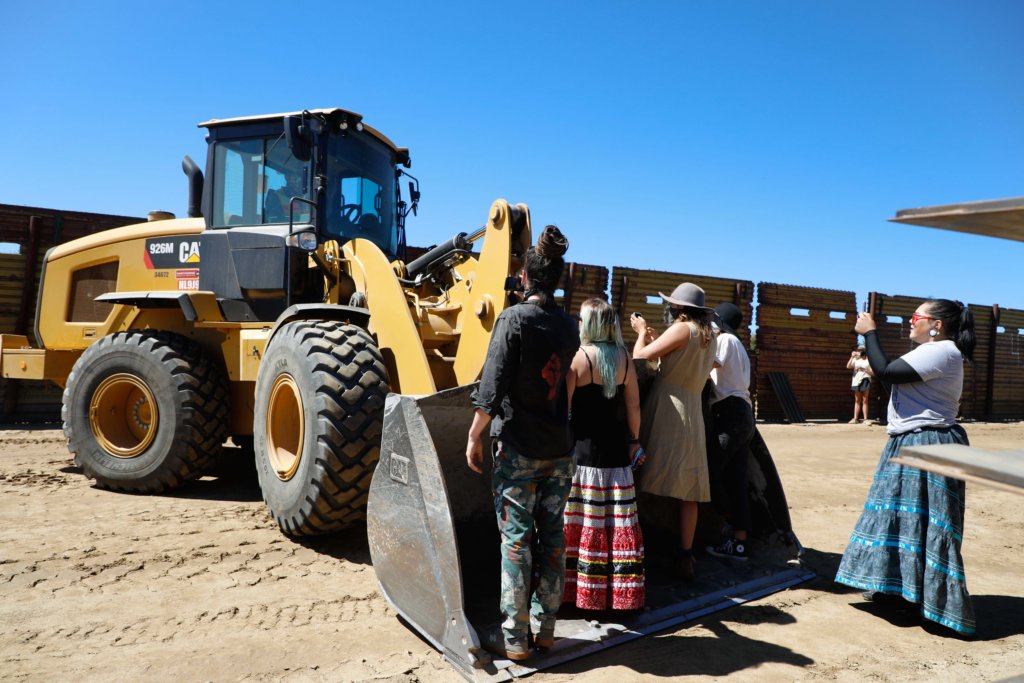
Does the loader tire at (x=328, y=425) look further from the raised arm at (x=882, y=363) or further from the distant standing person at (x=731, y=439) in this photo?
the raised arm at (x=882, y=363)

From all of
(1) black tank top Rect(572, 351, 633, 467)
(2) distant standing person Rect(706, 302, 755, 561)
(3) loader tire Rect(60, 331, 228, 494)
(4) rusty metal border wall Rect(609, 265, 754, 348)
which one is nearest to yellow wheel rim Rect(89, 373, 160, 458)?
(3) loader tire Rect(60, 331, 228, 494)

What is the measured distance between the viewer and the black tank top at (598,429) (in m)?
3.57

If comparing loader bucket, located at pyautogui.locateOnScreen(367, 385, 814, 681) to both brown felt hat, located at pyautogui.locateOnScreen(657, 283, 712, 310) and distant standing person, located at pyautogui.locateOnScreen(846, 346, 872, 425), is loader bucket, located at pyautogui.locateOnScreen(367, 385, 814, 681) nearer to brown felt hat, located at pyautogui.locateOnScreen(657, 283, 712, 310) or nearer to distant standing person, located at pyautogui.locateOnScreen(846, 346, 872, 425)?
brown felt hat, located at pyautogui.locateOnScreen(657, 283, 712, 310)

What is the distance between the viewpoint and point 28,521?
4.98 meters

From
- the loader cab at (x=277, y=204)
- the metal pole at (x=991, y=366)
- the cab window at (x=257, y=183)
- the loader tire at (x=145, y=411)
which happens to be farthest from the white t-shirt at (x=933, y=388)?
the metal pole at (x=991, y=366)

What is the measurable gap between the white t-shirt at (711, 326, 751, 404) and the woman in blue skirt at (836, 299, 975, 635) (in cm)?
89

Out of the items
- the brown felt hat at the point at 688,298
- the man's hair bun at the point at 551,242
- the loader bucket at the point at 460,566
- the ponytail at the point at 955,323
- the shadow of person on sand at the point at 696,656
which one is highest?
the man's hair bun at the point at 551,242

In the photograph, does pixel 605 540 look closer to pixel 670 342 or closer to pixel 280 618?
pixel 670 342

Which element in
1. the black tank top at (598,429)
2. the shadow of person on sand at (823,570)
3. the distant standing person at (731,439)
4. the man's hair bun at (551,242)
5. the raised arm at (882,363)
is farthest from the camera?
the distant standing person at (731,439)

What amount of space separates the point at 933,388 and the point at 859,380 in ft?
42.6

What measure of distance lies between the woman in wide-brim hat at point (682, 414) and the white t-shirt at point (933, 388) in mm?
1108

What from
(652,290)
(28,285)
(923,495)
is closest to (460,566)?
(923,495)

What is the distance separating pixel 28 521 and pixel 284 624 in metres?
2.89

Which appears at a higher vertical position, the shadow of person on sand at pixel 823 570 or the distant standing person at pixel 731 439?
the distant standing person at pixel 731 439
